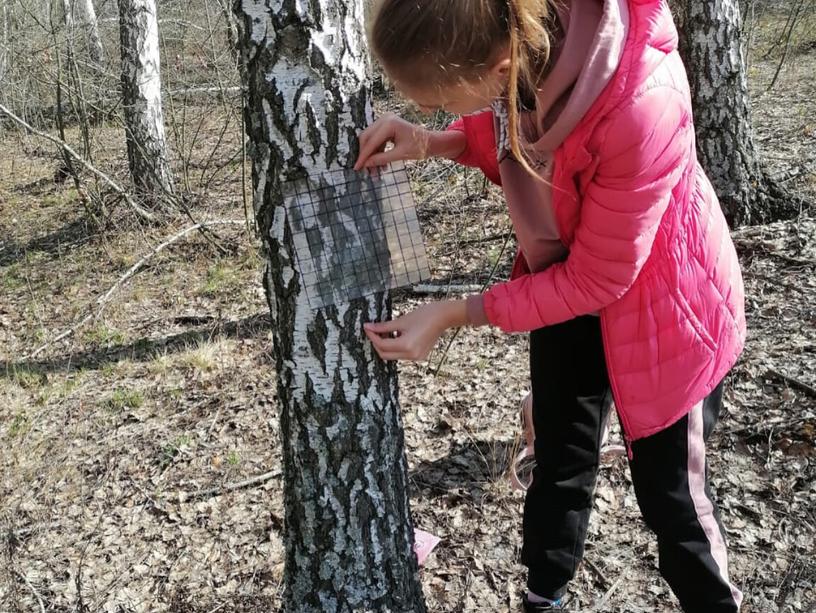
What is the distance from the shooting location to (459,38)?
1179mm

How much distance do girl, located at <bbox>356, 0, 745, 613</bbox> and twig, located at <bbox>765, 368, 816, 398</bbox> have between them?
53.4 inches

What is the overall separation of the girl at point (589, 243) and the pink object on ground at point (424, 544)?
0.41 metres

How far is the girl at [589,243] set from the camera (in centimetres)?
124

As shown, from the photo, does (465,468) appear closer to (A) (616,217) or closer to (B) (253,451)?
(B) (253,451)

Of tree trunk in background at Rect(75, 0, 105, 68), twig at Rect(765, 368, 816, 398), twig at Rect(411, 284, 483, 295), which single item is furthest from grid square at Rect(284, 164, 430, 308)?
tree trunk in background at Rect(75, 0, 105, 68)

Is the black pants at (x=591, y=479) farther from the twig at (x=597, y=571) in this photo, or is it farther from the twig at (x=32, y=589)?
the twig at (x=32, y=589)

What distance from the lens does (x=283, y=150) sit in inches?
58.2

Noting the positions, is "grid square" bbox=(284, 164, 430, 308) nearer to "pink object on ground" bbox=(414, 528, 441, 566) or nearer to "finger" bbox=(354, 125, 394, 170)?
"finger" bbox=(354, 125, 394, 170)

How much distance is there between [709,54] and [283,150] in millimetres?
3161

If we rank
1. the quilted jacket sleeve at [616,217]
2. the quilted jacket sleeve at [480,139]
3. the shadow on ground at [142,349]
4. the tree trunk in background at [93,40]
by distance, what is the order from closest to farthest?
the quilted jacket sleeve at [616,217], the quilted jacket sleeve at [480,139], the shadow on ground at [142,349], the tree trunk in background at [93,40]

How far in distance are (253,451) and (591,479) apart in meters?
1.68

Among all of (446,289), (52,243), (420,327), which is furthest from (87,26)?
(420,327)

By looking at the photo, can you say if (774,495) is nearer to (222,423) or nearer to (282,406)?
(282,406)

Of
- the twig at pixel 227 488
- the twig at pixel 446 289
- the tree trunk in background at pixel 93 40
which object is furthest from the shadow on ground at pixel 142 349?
the tree trunk in background at pixel 93 40
